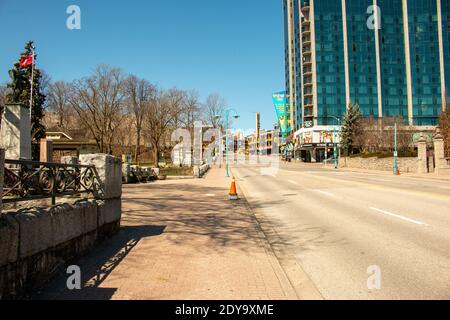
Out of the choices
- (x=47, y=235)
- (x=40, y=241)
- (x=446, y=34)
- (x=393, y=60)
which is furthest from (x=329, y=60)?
(x=40, y=241)

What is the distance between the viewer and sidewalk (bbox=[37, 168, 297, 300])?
14.1ft

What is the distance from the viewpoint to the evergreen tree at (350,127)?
67.7 metres

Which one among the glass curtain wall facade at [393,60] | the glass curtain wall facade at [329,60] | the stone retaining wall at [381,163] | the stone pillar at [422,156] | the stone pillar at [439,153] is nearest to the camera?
the stone pillar at [439,153]

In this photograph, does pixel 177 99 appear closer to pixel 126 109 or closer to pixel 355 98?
pixel 126 109

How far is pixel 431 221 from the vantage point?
8641 millimetres

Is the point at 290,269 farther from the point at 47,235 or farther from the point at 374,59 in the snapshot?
the point at 374,59

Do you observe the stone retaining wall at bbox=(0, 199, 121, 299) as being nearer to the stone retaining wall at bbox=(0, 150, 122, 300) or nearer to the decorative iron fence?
the stone retaining wall at bbox=(0, 150, 122, 300)

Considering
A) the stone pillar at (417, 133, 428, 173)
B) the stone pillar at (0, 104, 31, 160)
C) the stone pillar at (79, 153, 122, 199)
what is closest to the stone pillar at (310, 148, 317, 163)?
the stone pillar at (417, 133, 428, 173)

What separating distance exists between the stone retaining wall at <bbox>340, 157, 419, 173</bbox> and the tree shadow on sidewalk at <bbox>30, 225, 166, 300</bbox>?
3877 cm

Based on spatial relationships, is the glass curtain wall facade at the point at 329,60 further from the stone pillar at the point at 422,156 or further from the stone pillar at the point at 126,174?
the stone pillar at the point at 126,174

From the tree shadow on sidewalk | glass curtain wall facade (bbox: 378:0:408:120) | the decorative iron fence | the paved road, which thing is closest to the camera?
the tree shadow on sidewalk

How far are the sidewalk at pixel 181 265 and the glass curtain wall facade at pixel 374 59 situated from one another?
84190 mm

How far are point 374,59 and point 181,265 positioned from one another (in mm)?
98349

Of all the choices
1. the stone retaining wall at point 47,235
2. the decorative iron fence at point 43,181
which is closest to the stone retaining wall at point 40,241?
the stone retaining wall at point 47,235
